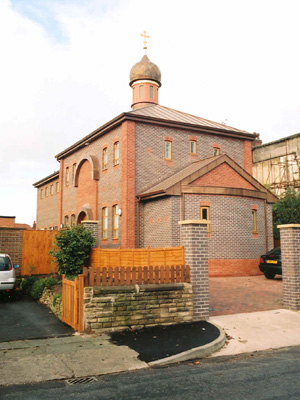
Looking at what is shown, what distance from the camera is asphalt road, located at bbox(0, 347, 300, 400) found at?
4.96 m

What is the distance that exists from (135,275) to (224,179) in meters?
12.5

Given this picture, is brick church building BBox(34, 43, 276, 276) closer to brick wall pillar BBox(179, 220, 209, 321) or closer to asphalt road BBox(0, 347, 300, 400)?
A: brick wall pillar BBox(179, 220, 209, 321)

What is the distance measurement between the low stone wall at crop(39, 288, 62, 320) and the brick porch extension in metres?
4.09

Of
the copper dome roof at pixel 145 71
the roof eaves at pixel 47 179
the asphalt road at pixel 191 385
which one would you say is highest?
the copper dome roof at pixel 145 71

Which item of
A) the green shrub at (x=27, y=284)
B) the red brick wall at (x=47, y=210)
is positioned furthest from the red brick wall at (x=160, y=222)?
the red brick wall at (x=47, y=210)

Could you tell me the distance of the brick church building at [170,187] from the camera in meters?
19.3

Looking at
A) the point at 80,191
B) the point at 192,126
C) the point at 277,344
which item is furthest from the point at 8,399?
the point at 80,191

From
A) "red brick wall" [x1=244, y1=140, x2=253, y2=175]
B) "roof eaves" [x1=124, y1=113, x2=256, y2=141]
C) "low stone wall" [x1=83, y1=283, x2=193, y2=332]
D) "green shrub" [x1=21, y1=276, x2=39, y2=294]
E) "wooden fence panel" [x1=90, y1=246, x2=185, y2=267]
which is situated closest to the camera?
"low stone wall" [x1=83, y1=283, x2=193, y2=332]

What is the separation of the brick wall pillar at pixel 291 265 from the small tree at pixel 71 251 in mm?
7353

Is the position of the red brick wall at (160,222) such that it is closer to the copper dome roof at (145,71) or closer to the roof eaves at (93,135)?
the roof eaves at (93,135)

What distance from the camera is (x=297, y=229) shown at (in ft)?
36.8

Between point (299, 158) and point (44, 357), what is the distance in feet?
107

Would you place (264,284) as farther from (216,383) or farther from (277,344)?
(216,383)

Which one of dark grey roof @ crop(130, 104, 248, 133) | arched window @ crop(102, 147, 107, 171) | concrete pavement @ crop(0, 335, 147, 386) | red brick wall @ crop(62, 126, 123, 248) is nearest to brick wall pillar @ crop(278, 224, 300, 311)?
concrete pavement @ crop(0, 335, 147, 386)
